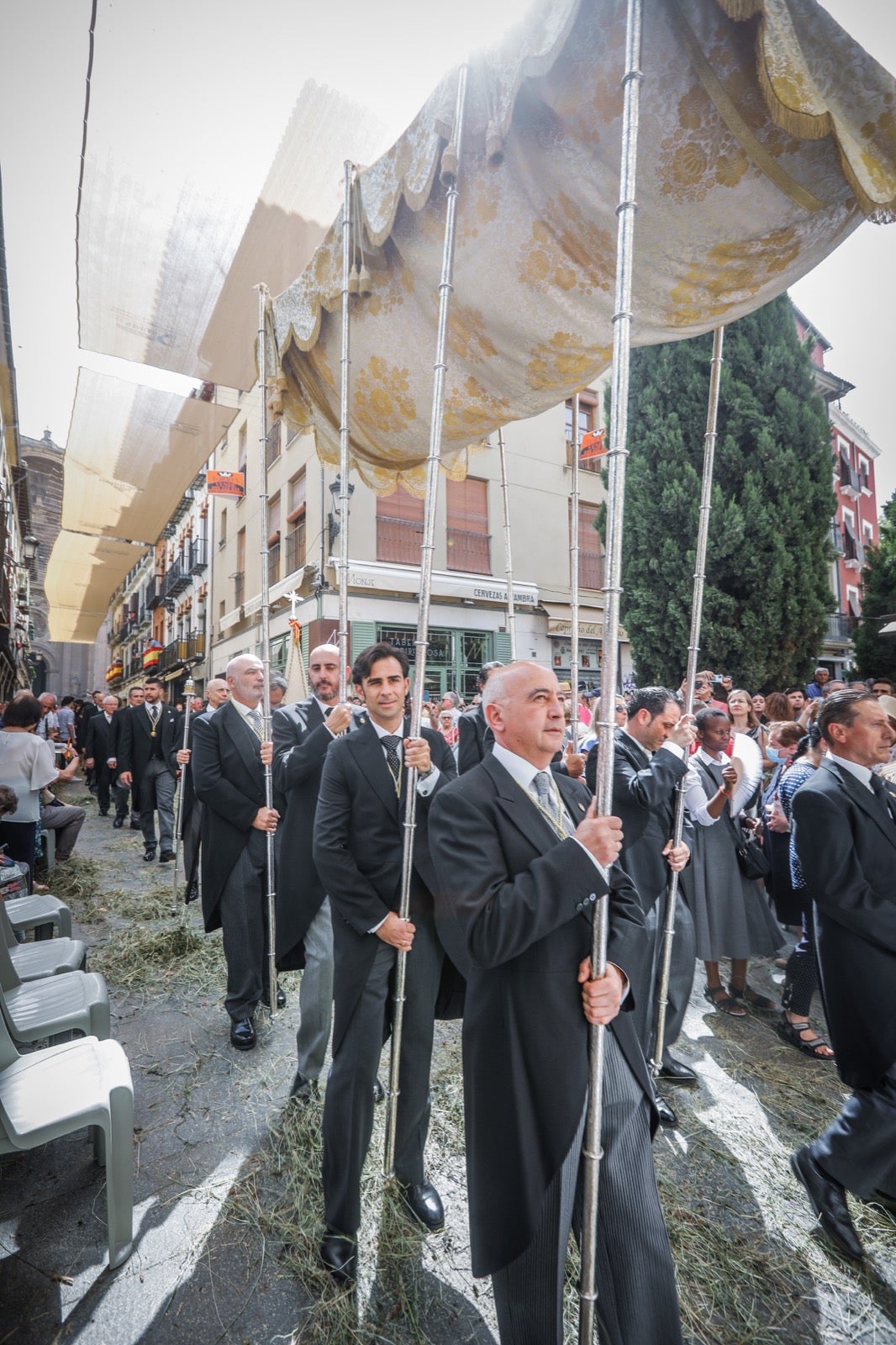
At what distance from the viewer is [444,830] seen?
1.87m

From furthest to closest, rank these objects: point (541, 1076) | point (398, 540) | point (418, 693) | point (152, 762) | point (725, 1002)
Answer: point (398, 540) → point (152, 762) → point (725, 1002) → point (418, 693) → point (541, 1076)

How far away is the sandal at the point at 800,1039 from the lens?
368 centimetres

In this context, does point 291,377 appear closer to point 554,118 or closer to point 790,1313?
point 554,118

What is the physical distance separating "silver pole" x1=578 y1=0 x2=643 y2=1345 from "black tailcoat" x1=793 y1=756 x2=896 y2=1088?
1413 millimetres

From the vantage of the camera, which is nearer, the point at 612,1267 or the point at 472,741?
the point at 612,1267

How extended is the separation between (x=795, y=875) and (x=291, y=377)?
13.8 feet

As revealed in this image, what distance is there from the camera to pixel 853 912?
2.53 metres

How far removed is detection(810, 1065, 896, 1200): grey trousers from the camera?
238cm

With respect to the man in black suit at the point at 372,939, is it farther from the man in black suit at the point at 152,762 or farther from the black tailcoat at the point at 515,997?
the man in black suit at the point at 152,762

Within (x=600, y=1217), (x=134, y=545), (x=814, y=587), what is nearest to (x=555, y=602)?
(x=814, y=587)

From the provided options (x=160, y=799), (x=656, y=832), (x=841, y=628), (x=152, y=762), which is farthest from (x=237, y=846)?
(x=841, y=628)

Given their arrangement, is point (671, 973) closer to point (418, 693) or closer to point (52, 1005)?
point (418, 693)

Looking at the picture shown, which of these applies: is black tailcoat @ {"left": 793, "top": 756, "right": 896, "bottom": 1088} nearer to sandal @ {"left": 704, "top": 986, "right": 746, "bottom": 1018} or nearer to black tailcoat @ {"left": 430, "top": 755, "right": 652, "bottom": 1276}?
black tailcoat @ {"left": 430, "top": 755, "right": 652, "bottom": 1276}

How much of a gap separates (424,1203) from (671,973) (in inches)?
69.3
